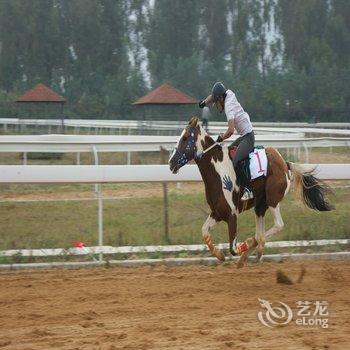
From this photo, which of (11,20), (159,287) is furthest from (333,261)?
(11,20)

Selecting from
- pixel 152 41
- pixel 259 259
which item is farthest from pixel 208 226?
pixel 152 41

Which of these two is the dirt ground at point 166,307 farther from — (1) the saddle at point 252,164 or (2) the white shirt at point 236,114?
(2) the white shirt at point 236,114

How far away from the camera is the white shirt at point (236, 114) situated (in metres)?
9.83

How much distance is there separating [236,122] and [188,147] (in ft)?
2.88

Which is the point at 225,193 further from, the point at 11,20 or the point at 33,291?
the point at 11,20

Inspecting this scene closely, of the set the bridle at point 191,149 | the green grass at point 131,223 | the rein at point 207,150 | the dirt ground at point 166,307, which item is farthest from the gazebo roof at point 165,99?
the bridle at point 191,149

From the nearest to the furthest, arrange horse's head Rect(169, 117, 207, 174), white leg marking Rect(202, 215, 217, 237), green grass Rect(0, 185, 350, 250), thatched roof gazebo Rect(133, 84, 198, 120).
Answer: horse's head Rect(169, 117, 207, 174) < white leg marking Rect(202, 215, 217, 237) < green grass Rect(0, 185, 350, 250) < thatched roof gazebo Rect(133, 84, 198, 120)

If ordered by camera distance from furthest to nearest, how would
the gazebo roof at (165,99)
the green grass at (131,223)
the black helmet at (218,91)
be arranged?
the gazebo roof at (165,99) < the green grass at (131,223) < the black helmet at (218,91)

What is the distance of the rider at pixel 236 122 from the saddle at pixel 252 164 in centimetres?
5

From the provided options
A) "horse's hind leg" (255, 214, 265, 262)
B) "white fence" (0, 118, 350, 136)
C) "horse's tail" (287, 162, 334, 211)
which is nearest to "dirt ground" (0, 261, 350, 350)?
"horse's hind leg" (255, 214, 265, 262)

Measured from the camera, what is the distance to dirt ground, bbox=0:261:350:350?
6375 mm

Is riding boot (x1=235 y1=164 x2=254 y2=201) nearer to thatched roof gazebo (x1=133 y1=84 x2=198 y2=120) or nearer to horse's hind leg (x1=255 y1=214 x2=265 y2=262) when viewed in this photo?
horse's hind leg (x1=255 y1=214 x2=265 y2=262)

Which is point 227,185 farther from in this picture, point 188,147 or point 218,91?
point 218,91

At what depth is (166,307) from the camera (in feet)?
25.3
